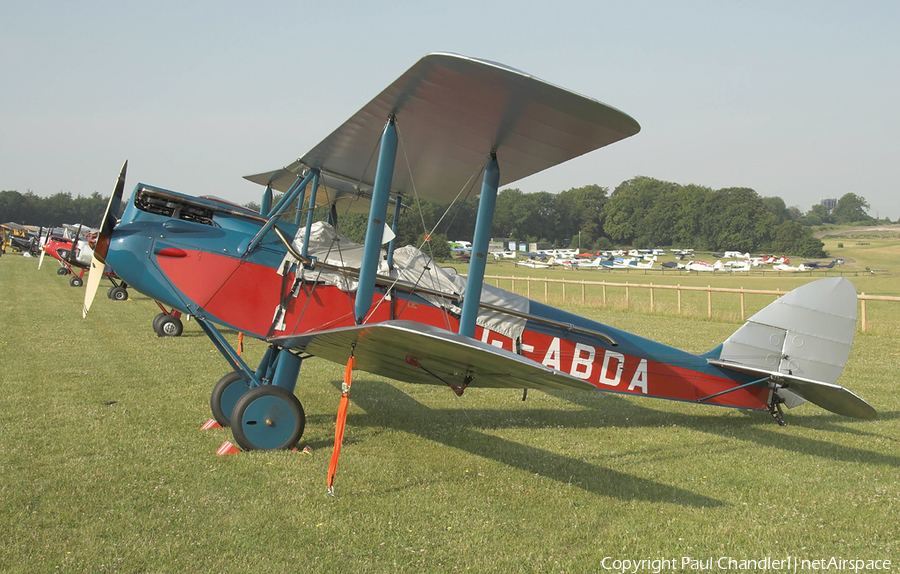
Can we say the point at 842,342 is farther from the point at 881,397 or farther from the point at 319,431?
the point at 319,431

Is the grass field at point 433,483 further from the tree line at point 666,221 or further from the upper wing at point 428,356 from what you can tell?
the tree line at point 666,221

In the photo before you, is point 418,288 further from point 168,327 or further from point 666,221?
point 666,221

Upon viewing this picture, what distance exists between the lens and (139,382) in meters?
8.59

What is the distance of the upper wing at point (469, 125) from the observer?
177 inches

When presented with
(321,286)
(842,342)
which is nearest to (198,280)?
(321,286)

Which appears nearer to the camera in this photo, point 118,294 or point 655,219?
point 118,294

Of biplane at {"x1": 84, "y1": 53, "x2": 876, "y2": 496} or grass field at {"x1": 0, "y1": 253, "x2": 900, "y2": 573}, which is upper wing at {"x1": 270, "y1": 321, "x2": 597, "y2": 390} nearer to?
biplane at {"x1": 84, "y1": 53, "x2": 876, "y2": 496}

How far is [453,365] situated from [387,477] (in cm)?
118

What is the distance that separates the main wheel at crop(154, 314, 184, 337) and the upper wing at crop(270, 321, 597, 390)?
27.8 feet

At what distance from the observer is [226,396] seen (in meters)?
6.56

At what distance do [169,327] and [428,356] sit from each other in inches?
399

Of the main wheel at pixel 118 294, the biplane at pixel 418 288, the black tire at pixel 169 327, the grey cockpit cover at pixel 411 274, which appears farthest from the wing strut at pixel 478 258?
the main wheel at pixel 118 294

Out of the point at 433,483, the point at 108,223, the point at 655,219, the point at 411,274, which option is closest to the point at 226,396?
the point at 108,223

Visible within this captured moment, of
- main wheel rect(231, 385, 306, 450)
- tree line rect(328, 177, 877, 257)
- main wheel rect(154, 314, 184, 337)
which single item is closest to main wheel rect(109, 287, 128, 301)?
main wheel rect(154, 314, 184, 337)
